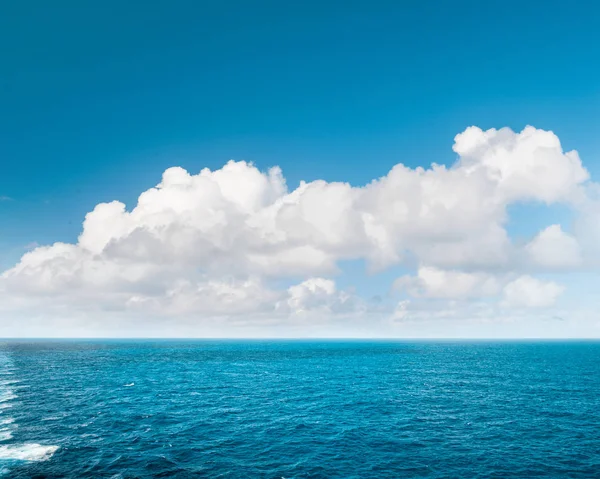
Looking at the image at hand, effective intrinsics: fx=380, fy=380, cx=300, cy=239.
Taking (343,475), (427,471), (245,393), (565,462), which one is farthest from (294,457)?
(245,393)

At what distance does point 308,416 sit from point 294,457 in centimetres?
2638

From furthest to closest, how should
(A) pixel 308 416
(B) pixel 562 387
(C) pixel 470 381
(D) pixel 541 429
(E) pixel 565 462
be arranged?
(C) pixel 470 381, (B) pixel 562 387, (A) pixel 308 416, (D) pixel 541 429, (E) pixel 565 462

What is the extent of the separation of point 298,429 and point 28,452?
4652 cm

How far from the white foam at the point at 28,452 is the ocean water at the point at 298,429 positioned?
287mm

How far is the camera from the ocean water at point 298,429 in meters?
57.3

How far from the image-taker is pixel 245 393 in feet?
377

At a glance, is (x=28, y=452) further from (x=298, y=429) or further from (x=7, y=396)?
(x=7, y=396)

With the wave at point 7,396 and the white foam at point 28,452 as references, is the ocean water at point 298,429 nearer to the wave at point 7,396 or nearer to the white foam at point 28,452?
the white foam at point 28,452

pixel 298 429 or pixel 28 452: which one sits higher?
pixel 28 452

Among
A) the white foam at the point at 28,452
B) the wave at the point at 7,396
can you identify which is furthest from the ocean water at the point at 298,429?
the wave at the point at 7,396

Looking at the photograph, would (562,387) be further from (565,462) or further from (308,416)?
(308,416)

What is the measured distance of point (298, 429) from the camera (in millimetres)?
76938

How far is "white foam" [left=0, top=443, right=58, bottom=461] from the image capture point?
59.2 meters

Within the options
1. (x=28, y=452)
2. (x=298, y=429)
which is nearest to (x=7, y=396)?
(x=28, y=452)
